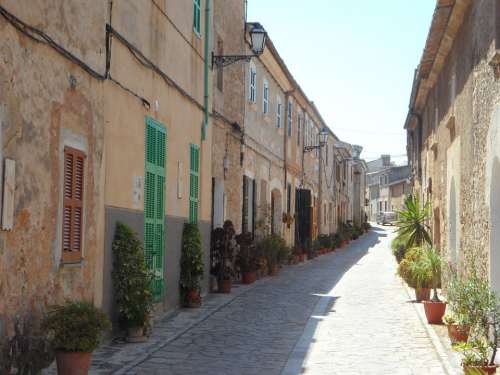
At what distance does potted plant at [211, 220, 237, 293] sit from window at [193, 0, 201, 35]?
13.5ft

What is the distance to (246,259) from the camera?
17500mm

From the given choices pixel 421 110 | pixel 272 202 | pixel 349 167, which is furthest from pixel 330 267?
pixel 349 167

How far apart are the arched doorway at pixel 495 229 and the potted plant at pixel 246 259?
9059 mm

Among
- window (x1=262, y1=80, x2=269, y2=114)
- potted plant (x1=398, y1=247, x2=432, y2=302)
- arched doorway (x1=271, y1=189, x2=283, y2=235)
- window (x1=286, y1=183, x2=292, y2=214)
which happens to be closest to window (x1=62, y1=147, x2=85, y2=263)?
potted plant (x1=398, y1=247, x2=432, y2=302)

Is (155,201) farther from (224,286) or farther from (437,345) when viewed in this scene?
(224,286)

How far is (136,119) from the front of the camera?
1020cm

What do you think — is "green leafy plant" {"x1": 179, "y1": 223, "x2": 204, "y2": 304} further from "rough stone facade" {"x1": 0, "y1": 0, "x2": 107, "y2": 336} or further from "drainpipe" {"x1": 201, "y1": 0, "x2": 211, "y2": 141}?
"rough stone facade" {"x1": 0, "y1": 0, "x2": 107, "y2": 336}

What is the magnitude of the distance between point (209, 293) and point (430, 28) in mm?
6728

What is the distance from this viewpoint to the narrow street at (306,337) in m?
8.32

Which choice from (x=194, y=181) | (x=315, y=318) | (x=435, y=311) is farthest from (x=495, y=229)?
(x=194, y=181)

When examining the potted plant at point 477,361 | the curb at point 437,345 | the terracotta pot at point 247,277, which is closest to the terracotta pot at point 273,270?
the terracotta pot at point 247,277

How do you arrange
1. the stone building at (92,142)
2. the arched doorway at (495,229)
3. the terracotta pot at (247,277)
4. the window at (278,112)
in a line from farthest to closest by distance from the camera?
the window at (278,112)
the terracotta pot at (247,277)
the arched doorway at (495,229)
the stone building at (92,142)

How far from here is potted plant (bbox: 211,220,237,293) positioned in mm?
15391

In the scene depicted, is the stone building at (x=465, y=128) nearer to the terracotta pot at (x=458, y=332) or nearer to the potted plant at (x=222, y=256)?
the terracotta pot at (x=458, y=332)
